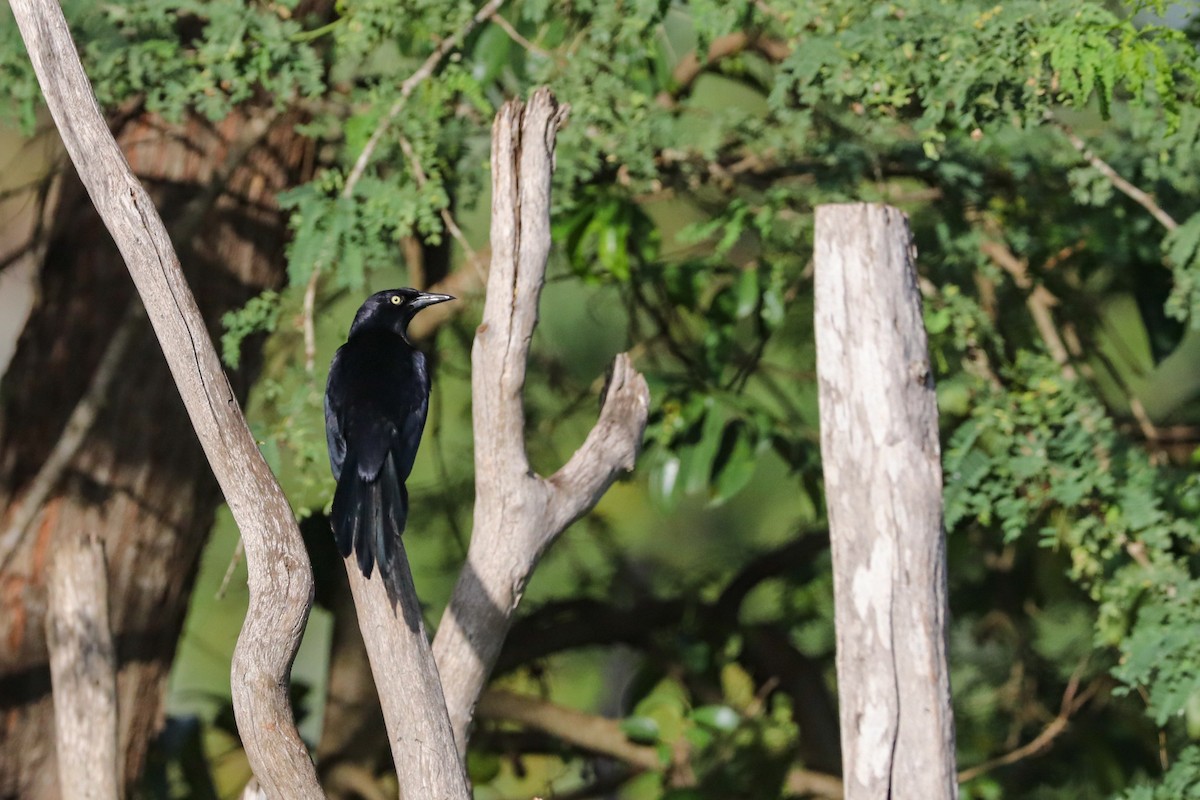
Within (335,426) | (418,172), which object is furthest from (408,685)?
(418,172)

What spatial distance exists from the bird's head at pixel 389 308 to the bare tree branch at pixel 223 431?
4.08 ft

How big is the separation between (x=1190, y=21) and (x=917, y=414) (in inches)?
85.3

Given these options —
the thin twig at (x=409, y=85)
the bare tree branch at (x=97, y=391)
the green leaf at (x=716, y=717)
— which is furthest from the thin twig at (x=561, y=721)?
the thin twig at (x=409, y=85)

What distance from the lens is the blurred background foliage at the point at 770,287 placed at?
3.91 m

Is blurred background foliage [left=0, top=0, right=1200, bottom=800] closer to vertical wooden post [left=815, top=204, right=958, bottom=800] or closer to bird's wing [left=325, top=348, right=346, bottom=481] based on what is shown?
bird's wing [left=325, top=348, right=346, bottom=481]

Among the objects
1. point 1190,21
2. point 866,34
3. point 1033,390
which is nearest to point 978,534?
point 1033,390

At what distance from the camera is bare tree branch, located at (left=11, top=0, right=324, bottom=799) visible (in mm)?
2621

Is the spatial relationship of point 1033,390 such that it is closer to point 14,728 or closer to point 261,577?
point 261,577

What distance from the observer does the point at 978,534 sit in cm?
596

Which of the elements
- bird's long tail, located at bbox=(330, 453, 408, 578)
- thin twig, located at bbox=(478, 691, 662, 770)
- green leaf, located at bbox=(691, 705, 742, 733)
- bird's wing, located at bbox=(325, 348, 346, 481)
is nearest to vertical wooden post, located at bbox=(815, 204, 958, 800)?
bird's long tail, located at bbox=(330, 453, 408, 578)

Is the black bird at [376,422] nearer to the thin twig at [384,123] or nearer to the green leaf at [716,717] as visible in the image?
the thin twig at [384,123]

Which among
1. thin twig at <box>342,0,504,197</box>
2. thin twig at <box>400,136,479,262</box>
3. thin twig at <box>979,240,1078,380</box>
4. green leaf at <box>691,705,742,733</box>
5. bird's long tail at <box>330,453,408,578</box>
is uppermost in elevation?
thin twig at <box>342,0,504,197</box>

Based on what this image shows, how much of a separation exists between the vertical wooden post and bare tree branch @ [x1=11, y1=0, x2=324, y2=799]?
4.41 feet

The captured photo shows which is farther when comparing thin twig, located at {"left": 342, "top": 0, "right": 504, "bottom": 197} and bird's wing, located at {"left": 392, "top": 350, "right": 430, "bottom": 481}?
thin twig, located at {"left": 342, "top": 0, "right": 504, "bottom": 197}
